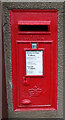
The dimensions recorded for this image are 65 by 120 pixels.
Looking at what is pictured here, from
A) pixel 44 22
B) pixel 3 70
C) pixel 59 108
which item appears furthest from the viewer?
pixel 59 108

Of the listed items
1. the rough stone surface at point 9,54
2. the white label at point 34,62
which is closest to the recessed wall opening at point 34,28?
the rough stone surface at point 9,54

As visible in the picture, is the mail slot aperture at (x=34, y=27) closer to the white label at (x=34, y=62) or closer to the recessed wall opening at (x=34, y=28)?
the recessed wall opening at (x=34, y=28)

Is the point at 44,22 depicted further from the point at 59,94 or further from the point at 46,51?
the point at 59,94

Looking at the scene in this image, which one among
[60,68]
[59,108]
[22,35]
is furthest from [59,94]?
[22,35]

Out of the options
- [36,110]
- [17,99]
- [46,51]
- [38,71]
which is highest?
[46,51]

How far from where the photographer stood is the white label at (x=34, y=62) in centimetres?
216

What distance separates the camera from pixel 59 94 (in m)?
2.35

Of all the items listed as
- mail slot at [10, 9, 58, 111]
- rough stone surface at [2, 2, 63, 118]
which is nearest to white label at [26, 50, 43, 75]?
mail slot at [10, 9, 58, 111]

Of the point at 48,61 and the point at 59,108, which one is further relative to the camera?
the point at 59,108

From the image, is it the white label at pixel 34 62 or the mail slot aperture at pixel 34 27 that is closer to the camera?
the mail slot aperture at pixel 34 27

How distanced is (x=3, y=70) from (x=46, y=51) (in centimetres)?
82

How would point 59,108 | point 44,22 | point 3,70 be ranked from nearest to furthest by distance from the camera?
point 44,22 → point 3,70 → point 59,108

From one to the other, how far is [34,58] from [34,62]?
7 centimetres

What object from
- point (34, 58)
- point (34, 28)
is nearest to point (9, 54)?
point (34, 58)
